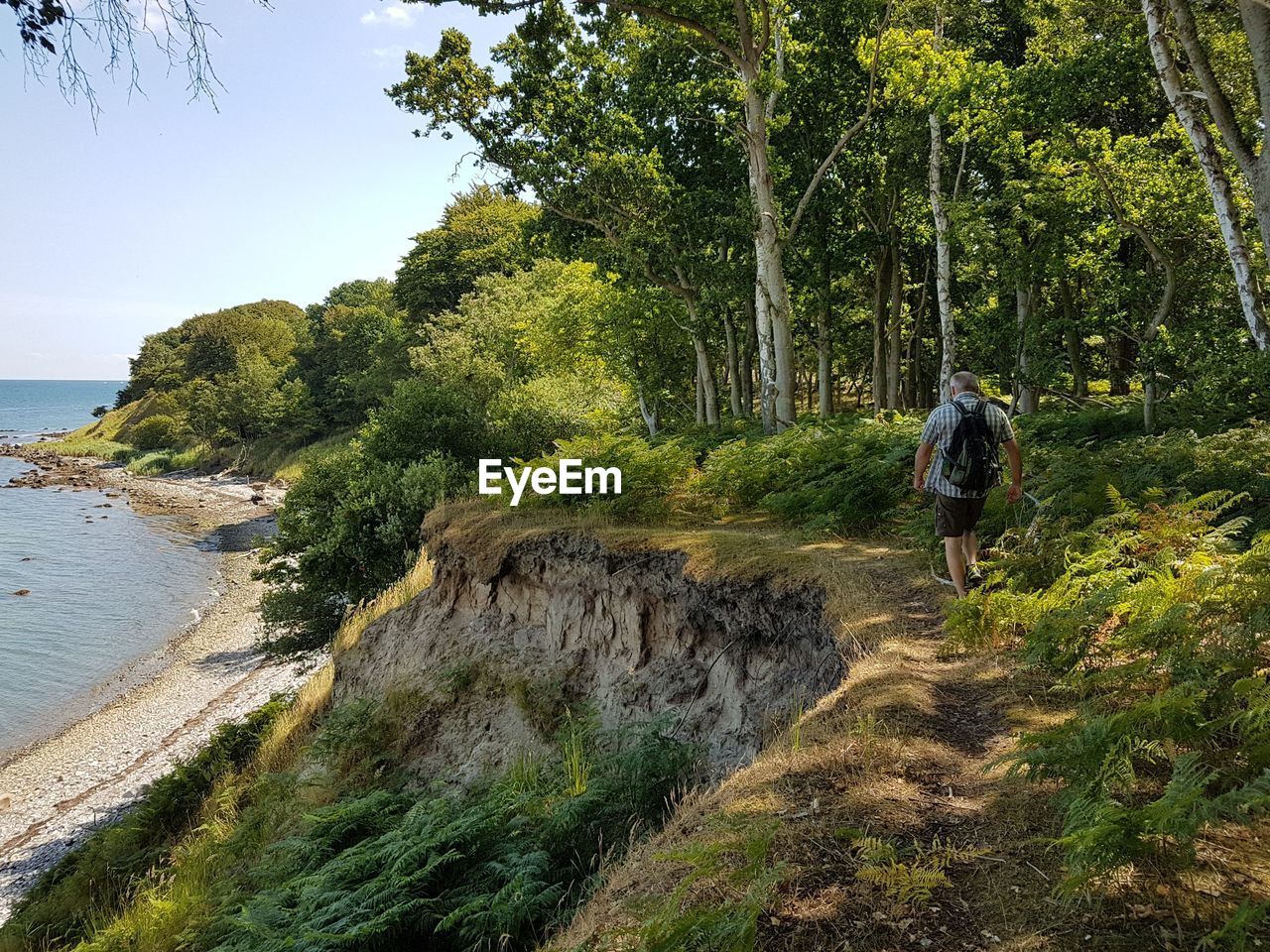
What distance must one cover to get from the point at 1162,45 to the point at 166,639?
31946 millimetres

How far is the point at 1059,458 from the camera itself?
8.52 m

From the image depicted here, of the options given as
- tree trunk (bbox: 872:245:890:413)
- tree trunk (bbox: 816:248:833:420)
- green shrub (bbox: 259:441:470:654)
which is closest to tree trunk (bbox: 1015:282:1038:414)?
tree trunk (bbox: 872:245:890:413)

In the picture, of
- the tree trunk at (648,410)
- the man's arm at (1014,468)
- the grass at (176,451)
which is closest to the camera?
the man's arm at (1014,468)

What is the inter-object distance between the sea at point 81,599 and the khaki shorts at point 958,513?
2345 cm

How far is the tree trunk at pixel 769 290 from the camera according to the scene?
14812 millimetres

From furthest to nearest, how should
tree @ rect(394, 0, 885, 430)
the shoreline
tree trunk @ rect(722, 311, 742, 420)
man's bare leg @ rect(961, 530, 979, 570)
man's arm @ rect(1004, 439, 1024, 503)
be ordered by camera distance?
tree trunk @ rect(722, 311, 742, 420)
the shoreline
tree @ rect(394, 0, 885, 430)
man's bare leg @ rect(961, 530, 979, 570)
man's arm @ rect(1004, 439, 1024, 503)

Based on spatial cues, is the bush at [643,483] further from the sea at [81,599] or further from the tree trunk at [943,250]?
the sea at [81,599]

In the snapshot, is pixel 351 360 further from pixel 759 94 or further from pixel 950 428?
pixel 950 428

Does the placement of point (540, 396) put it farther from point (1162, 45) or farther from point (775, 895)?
point (775, 895)

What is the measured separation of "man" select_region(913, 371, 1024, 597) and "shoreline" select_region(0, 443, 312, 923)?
52.9ft

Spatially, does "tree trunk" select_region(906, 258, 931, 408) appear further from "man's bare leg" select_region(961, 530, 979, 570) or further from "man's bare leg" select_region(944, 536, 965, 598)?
"man's bare leg" select_region(944, 536, 965, 598)

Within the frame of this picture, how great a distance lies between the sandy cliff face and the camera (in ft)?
25.0

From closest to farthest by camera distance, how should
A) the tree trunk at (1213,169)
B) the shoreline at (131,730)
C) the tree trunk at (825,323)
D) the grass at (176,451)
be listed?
the tree trunk at (1213,169), the shoreline at (131,730), the tree trunk at (825,323), the grass at (176,451)

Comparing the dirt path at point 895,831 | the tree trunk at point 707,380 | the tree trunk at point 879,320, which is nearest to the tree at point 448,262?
the tree trunk at point 707,380
